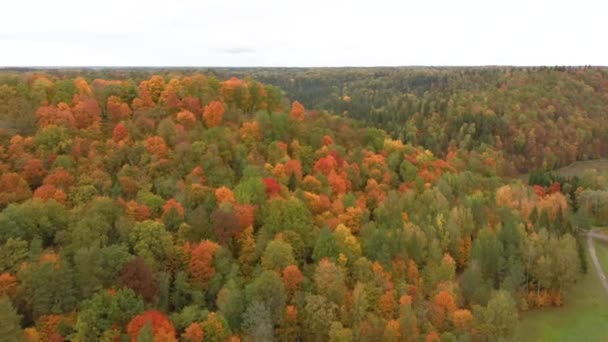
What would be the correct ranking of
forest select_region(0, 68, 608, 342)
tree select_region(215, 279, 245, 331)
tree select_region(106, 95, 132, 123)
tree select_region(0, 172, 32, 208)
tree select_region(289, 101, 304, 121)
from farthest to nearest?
tree select_region(289, 101, 304, 121)
tree select_region(106, 95, 132, 123)
tree select_region(0, 172, 32, 208)
tree select_region(215, 279, 245, 331)
forest select_region(0, 68, 608, 342)

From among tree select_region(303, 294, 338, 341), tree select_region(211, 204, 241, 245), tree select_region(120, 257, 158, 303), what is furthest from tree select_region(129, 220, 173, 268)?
tree select_region(303, 294, 338, 341)

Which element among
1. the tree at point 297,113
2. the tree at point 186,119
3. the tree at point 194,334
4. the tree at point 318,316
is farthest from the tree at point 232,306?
the tree at point 297,113

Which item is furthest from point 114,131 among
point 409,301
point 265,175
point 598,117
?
point 598,117

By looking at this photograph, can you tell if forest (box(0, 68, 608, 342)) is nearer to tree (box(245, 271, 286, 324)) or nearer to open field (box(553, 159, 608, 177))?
tree (box(245, 271, 286, 324))

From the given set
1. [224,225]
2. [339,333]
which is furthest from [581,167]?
[224,225]

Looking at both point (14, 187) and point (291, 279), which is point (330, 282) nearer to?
point (291, 279)

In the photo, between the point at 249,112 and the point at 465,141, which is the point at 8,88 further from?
the point at 465,141
